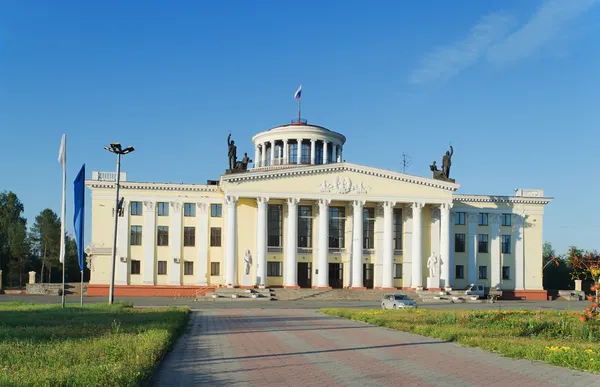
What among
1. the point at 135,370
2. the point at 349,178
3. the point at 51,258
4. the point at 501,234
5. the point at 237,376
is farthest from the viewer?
the point at 51,258

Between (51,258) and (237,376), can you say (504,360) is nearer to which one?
(237,376)

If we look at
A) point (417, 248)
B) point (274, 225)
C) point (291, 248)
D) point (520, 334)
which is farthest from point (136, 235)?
point (520, 334)

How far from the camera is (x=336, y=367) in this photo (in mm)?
13094

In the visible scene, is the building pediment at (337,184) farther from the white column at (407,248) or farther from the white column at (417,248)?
the white column at (407,248)

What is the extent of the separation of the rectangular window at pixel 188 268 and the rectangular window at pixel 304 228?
1058 centimetres

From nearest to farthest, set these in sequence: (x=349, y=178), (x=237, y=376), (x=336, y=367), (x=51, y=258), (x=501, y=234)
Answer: (x=237, y=376) < (x=336, y=367) < (x=349, y=178) < (x=501, y=234) < (x=51, y=258)

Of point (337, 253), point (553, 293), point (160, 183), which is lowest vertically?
point (553, 293)

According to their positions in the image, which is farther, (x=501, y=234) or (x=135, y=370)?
(x=501, y=234)

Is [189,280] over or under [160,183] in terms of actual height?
under

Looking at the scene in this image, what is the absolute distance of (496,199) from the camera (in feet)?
213

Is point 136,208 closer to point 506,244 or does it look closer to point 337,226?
point 337,226

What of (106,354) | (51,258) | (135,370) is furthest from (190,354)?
(51,258)

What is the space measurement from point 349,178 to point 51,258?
47.2 meters

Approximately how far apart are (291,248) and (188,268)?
10678 millimetres
